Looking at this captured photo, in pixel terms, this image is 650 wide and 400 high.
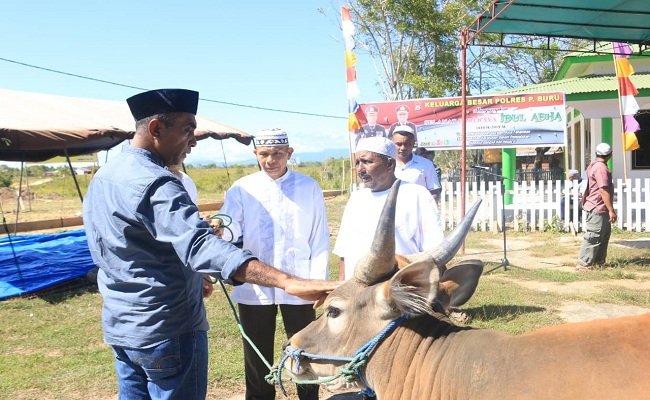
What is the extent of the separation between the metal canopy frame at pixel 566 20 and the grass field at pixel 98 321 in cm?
204

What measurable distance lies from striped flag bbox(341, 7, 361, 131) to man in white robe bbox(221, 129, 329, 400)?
10173 mm

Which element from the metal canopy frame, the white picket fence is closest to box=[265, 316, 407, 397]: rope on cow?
the metal canopy frame

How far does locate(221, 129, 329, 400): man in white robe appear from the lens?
3.96 m

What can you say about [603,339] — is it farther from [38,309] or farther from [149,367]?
[38,309]

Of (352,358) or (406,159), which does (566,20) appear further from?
(352,358)

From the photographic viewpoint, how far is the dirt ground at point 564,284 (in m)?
6.78

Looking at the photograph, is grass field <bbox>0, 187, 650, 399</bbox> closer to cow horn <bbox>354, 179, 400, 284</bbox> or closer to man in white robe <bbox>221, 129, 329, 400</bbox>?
man in white robe <bbox>221, 129, 329, 400</bbox>

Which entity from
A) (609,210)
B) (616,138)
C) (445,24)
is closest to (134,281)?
(609,210)

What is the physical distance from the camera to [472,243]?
40.4 feet

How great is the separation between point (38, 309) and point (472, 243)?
336 inches

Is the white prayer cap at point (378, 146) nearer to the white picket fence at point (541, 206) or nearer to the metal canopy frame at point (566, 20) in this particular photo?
the metal canopy frame at point (566, 20)

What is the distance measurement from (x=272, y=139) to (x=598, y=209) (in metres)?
6.94

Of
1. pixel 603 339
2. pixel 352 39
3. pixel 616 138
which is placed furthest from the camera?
pixel 616 138

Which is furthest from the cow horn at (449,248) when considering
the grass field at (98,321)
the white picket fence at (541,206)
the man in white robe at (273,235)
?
the white picket fence at (541,206)
